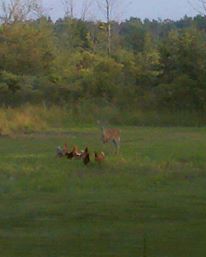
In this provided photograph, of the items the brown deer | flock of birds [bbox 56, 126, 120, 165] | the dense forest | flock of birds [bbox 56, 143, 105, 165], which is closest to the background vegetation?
the dense forest

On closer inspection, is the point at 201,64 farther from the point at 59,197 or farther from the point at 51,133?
the point at 59,197

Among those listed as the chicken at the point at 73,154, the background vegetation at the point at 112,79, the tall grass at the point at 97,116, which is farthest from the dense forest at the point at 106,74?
the chicken at the point at 73,154

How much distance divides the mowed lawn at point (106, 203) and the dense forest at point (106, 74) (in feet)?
63.6

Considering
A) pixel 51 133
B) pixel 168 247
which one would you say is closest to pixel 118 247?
pixel 168 247

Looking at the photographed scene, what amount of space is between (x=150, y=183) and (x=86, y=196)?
310cm

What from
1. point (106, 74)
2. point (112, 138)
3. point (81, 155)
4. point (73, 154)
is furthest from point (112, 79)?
point (81, 155)

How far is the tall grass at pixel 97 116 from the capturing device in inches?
1844

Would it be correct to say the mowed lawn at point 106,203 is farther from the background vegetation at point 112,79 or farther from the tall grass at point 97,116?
the background vegetation at point 112,79

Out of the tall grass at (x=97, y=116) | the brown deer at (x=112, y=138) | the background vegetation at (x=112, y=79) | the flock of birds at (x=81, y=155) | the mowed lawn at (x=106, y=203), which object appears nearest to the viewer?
the mowed lawn at (x=106, y=203)

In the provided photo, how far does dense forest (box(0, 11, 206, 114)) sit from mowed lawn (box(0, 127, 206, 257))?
1937 centimetres

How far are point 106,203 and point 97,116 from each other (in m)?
33.8

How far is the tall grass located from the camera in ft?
154

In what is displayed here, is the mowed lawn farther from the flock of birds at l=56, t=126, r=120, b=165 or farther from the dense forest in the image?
the dense forest

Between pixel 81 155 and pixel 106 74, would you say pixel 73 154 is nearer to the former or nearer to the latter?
pixel 81 155
